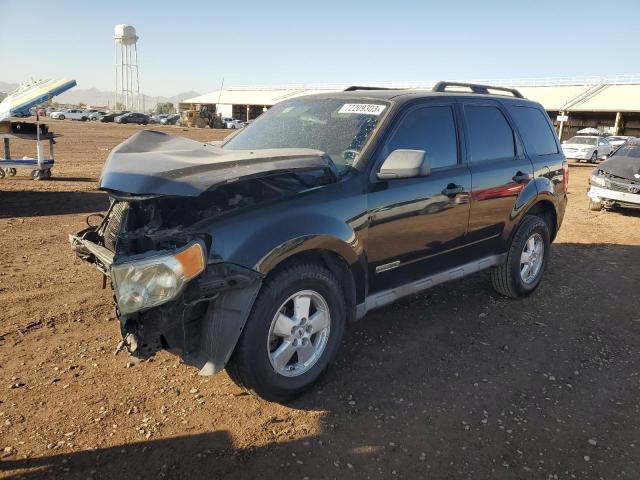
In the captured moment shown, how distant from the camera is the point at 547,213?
549 centimetres

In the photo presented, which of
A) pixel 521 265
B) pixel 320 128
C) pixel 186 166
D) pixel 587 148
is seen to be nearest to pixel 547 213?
pixel 521 265

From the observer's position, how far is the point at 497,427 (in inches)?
121

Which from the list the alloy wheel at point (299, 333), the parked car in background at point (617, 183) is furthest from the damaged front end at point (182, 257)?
the parked car in background at point (617, 183)

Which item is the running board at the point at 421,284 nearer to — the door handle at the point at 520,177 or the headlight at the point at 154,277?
the door handle at the point at 520,177

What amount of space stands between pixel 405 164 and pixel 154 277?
1.77m

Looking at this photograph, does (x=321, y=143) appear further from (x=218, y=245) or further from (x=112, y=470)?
(x=112, y=470)

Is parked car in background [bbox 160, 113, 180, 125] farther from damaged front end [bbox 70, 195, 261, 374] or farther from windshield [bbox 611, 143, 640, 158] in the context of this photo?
damaged front end [bbox 70, 195, 261, 374]

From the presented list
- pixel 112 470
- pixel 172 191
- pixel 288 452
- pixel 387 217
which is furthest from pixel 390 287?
pixel 112 470

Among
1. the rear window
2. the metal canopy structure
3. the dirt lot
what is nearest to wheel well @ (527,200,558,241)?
the rear window

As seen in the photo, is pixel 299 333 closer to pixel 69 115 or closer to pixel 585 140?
pixel 585 140

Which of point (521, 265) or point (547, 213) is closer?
point (521, 265)

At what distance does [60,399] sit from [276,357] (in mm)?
1380

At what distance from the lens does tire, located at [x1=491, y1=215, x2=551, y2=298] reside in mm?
5004

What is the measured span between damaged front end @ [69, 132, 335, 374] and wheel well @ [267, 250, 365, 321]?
0.43 metres
